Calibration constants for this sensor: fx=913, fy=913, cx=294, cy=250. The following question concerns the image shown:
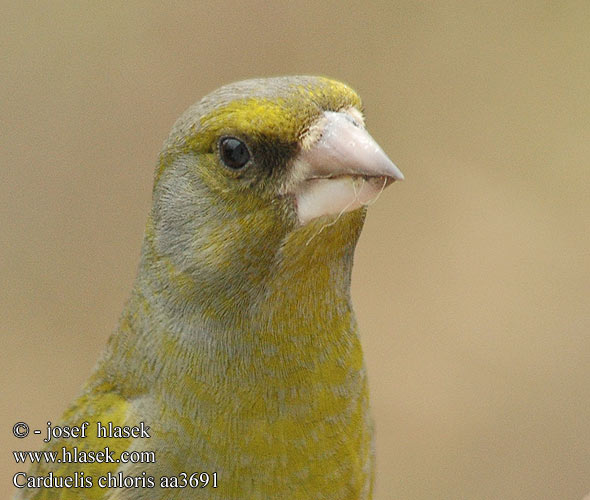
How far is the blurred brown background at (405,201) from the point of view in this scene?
413 centimetres

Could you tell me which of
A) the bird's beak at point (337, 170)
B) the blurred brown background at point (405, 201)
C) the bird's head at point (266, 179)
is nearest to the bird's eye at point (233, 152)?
the bird's head at point (266, 179)

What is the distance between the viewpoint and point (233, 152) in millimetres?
1888

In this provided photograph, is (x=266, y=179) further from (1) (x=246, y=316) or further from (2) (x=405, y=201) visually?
(2) (x=405, y=201)

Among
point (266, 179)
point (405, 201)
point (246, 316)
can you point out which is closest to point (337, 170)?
point (266, 179)

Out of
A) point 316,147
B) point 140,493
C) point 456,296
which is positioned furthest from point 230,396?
point 456,296

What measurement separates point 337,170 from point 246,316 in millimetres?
393

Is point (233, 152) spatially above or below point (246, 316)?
above

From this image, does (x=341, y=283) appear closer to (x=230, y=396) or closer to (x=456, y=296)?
(x=230, y=396)

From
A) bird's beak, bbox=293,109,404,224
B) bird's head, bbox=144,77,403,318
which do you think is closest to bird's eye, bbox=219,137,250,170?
bird's head, bbox=144,77,403,318

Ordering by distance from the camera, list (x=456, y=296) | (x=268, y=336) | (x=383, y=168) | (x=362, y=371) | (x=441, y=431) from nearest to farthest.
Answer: (x=383, y=168) → (x=268, y=336) → (x=362, y=371) → (x=441, y=431) → (x=456, y=296)

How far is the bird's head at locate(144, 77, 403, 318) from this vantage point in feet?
5.86

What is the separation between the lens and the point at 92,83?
14.0 feet

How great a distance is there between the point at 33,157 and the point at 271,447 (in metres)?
2.71

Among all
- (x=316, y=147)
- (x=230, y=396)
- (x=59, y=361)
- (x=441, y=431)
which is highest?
(x=59, y=361)
